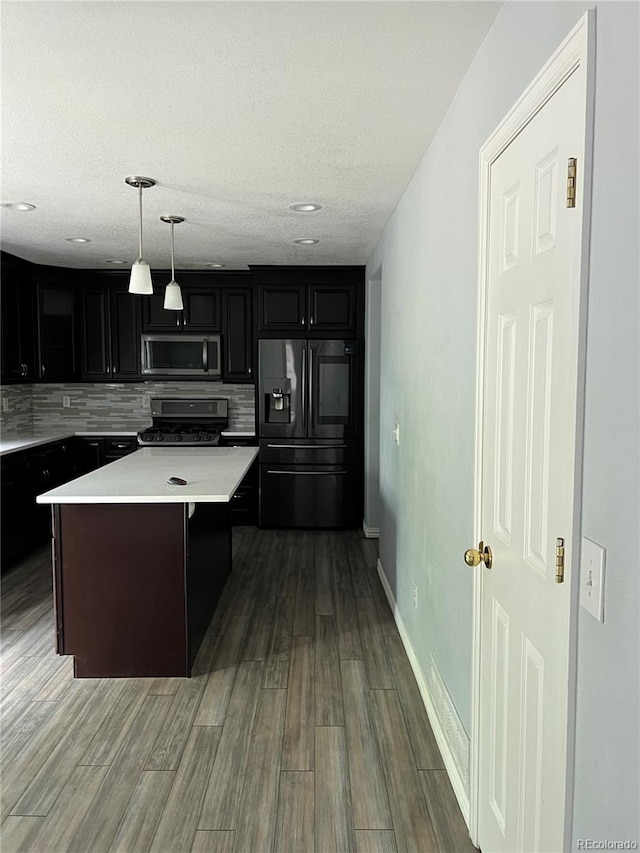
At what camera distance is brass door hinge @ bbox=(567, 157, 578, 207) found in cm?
125

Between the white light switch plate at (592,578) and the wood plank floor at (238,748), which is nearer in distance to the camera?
the white light switch plate at (592,578)

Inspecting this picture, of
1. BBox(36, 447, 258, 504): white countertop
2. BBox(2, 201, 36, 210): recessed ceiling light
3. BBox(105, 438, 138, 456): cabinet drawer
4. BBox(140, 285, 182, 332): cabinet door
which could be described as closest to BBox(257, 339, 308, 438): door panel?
BBox(140, 285, 182, 332): cabinet door

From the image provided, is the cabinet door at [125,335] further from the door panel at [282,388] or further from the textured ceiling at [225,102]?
the textured ceiling at [225,102]

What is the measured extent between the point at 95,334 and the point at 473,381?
504 centimetres

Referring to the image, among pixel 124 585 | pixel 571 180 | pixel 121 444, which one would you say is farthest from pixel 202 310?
pixel 571 180

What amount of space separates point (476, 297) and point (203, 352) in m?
4.49

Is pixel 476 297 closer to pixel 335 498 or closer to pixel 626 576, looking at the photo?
pixel 626 576

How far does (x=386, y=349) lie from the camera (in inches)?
172

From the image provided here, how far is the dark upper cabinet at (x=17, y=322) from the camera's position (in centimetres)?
539

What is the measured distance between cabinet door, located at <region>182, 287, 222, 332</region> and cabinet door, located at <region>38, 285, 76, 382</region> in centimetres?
106

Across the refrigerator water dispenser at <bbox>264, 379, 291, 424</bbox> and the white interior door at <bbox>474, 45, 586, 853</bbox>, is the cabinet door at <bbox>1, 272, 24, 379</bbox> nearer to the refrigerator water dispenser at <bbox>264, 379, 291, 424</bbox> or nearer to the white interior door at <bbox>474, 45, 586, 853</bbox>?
the refrigerator water dispenser at <bbox>264, 379, 291, 424</bbox>

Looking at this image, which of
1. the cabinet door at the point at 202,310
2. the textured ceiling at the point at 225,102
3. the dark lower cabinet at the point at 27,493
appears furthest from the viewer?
the cabinet door at the point at 202,310

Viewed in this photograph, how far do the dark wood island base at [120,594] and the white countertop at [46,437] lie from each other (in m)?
1.96

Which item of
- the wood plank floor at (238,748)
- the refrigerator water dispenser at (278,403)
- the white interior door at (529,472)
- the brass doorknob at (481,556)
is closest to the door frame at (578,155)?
the white interior door at (529,472)
